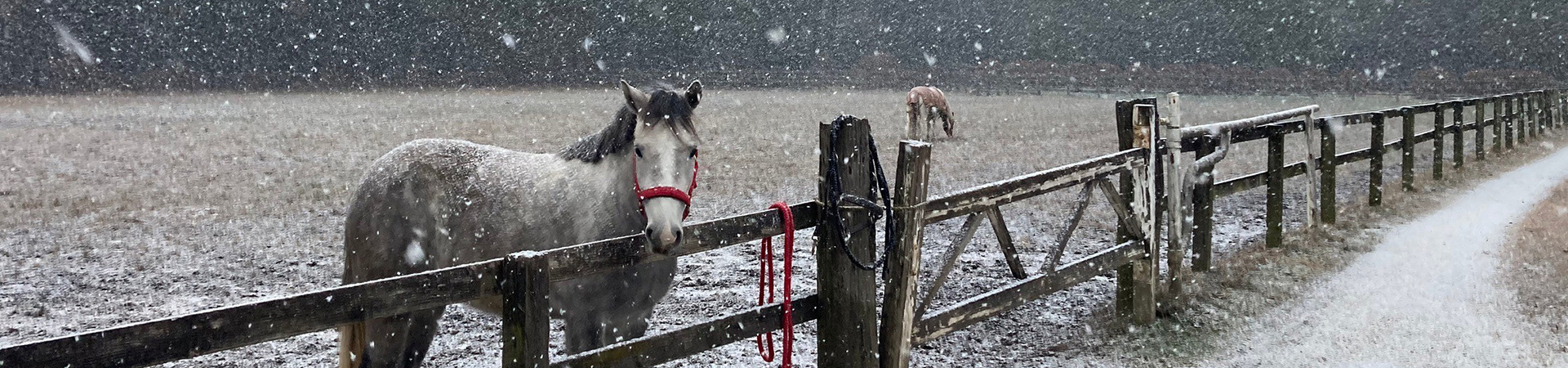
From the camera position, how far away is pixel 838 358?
3441 mm

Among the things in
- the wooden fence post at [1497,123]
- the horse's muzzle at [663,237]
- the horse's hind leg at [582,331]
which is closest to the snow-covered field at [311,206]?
the horse's hind leg at [582,331]

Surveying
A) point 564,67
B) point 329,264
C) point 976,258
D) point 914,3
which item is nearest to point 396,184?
point 329,264

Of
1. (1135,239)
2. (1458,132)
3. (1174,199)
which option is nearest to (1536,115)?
(1458,132)

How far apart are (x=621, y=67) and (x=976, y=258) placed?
36.2m

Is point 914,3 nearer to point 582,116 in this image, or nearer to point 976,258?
point 582,116

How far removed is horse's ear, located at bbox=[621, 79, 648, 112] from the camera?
3092mm

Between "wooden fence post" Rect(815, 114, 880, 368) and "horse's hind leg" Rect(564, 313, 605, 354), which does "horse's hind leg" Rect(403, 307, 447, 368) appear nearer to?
"horse's hind leg" Rect(564, 313, 605, 354)

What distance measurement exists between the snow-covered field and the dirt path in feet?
2.84

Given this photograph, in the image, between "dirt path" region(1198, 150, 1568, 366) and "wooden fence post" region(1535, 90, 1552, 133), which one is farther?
"wooden fence post" region(1535, 90, 1552, 133)

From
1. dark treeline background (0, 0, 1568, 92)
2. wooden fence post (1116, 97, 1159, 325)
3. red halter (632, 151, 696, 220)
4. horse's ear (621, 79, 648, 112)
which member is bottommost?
wooden fence post (1116, 97, 1159, 325)

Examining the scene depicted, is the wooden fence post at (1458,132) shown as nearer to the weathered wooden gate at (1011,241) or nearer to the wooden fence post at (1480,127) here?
the wooden fence post at (1480,127)

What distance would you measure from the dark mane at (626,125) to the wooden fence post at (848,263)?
1.50 ft

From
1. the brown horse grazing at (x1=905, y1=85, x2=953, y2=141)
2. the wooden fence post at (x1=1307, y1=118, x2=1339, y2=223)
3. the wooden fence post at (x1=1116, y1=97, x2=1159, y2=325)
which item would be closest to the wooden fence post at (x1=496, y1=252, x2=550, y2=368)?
the wooden fence post at (x1=1116, y1=97, x2=1159, y2=325)

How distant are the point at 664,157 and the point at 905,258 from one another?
1037mm
